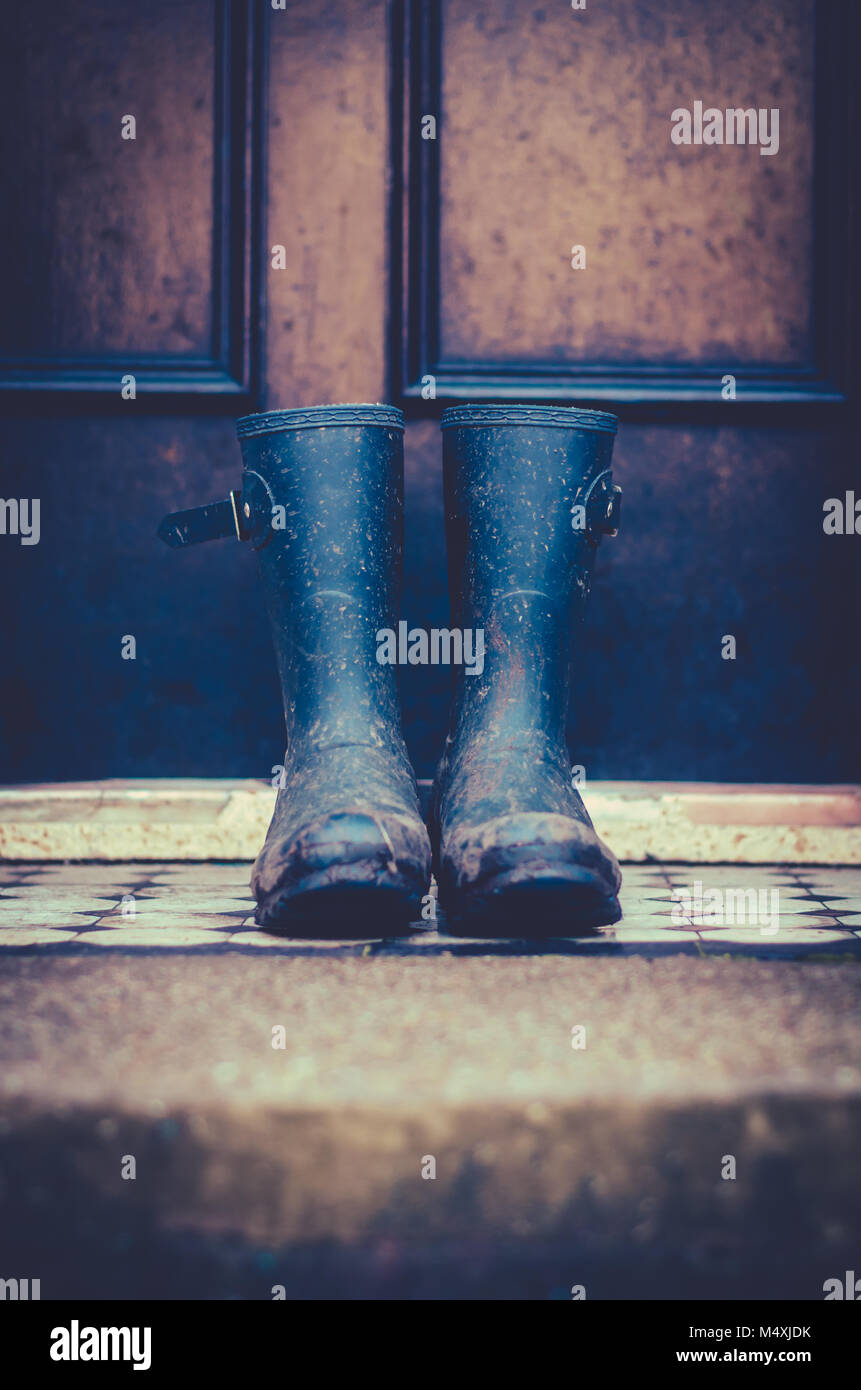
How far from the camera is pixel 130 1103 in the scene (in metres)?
0.70

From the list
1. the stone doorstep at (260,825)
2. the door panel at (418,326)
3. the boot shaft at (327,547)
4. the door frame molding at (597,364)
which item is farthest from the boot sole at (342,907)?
the door frame molding at (597,364)

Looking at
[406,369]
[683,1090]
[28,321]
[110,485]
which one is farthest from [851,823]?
[28,321]

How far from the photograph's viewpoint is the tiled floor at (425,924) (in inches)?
43.3

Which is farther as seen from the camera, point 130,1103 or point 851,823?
point 851,823

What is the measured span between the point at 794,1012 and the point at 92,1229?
48cm

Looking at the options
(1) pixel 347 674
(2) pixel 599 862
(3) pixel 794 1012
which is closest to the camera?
(3) pixel 794 1012

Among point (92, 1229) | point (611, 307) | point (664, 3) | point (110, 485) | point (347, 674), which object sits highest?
point (664, 3)

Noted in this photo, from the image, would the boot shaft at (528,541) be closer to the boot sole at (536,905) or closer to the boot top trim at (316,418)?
the boot top trim at (316,418)

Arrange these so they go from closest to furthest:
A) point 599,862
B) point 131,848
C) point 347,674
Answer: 1. point 599,862
2. point 347,674
3. point 131,848

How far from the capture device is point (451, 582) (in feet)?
4.63

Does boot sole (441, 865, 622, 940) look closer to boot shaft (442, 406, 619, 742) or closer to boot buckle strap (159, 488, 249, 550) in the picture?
boot shaft (442, 406, 619, 742)

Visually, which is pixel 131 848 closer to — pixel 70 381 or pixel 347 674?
pixel 347 674

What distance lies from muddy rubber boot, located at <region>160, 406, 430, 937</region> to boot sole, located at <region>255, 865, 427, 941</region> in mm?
74

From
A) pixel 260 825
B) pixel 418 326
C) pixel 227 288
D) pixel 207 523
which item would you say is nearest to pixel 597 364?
pixel 418 326
